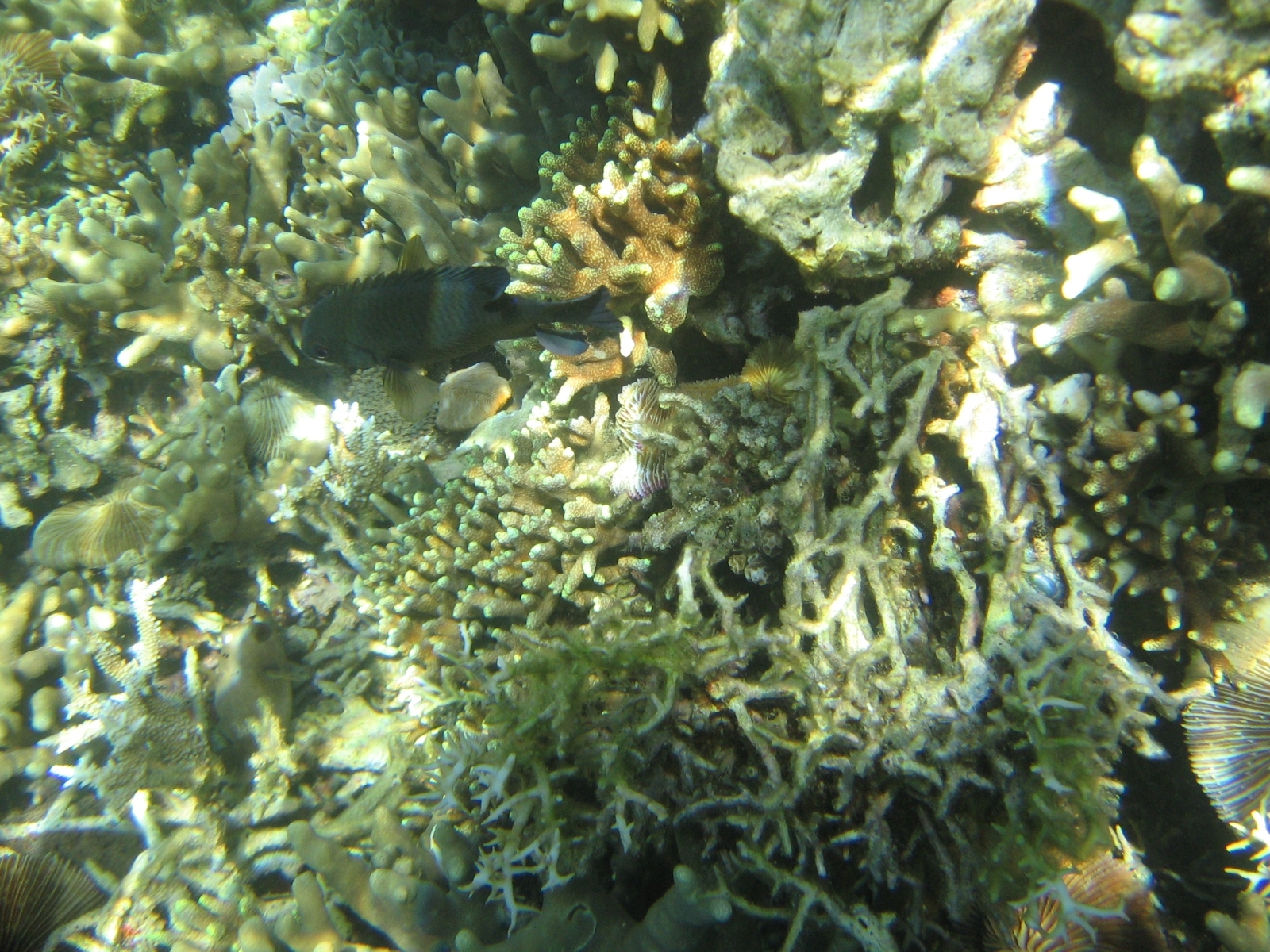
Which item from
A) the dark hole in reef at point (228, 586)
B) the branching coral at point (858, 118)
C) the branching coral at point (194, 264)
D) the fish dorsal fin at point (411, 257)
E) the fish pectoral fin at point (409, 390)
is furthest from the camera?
the branching coral at point (194, 264)

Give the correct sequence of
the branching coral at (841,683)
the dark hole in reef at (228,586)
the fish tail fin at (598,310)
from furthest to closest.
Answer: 1. the dark hole in reef at (228,586)
2. the fish tail fin at (598,310)
3. the branching coral at (841,683)

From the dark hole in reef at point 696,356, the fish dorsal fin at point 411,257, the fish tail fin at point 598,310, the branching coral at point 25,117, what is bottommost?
the dark hole in reef at point 696,356

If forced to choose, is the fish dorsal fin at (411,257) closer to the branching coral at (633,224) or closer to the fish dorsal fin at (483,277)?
the fish dorsal fin at (483,277)

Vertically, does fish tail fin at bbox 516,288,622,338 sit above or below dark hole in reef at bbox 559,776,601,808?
above

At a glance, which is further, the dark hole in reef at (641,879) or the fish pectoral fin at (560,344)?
the fish pectoral fin at (560,344)

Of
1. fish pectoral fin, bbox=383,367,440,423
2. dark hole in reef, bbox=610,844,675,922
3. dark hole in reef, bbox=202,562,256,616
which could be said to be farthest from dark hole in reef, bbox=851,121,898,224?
dark hole in reef, bbox=202,562,256,616

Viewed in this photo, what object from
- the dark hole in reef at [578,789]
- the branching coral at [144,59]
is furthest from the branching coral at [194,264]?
the dark hole in reef at [578,789]

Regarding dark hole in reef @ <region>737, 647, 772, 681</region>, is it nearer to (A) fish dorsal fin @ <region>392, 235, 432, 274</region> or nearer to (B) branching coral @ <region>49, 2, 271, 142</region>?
(A) fish dorsal fin @ <region>392, 235, 432, 274</region>

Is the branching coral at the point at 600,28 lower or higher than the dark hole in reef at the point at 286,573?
higher

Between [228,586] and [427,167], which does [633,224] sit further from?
[228,586]
